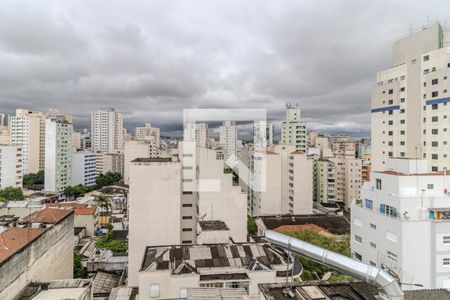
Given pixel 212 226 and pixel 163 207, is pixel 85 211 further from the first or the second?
pixel 212 226

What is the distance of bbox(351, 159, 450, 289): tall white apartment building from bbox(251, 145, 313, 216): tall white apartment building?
351 inches

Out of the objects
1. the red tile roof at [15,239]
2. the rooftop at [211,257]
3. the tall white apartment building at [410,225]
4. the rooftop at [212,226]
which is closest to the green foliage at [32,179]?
the red tile roof at [15,239]

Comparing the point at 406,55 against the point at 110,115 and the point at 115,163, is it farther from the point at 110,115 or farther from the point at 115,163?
the point at 110,115

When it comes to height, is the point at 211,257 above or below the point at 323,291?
below

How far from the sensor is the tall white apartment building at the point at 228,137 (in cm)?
1147

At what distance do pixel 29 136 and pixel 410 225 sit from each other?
32606 millimetres

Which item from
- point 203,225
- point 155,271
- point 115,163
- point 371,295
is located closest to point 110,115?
point 115,163

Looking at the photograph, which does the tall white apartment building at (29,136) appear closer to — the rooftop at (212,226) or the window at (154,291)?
the rooftop at (212,226)

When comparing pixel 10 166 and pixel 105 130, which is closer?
pixel 10 166

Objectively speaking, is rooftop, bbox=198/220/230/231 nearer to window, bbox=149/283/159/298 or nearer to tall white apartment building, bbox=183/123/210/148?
window, bbox=149/283/159/298

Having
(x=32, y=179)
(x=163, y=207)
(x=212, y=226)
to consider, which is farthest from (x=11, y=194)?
(x=212, y=226)

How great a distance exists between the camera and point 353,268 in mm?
2729

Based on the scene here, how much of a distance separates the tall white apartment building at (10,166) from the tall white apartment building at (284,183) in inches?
711

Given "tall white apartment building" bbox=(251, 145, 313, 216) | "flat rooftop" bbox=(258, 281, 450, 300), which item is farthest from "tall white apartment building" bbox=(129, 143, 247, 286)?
"tall white apartment building" bbox=(251, 145, 313, 216)
